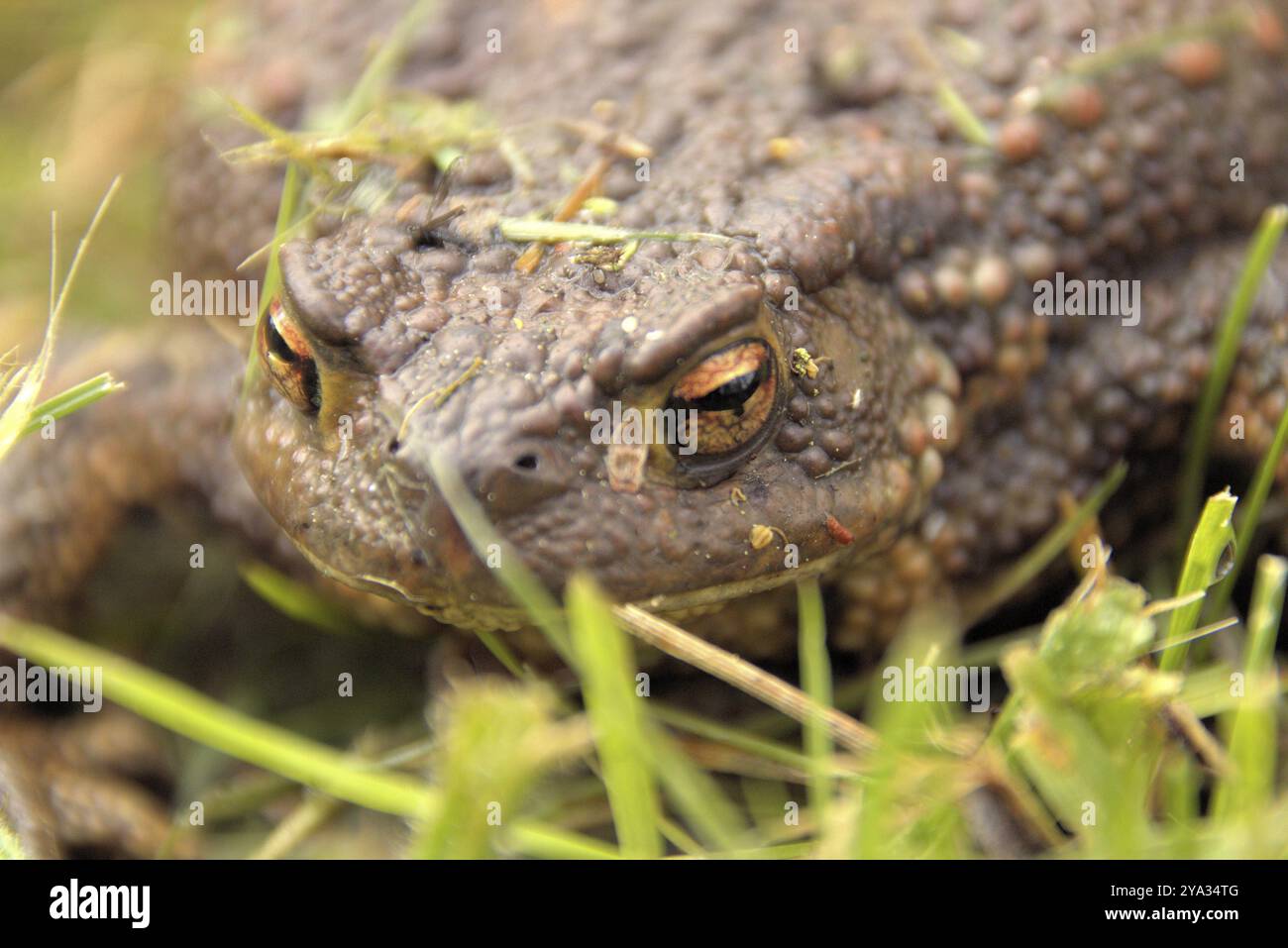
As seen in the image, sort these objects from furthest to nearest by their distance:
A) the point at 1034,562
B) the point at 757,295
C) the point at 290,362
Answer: the point at 1034,562, the point at 290,362, the point at 757,295

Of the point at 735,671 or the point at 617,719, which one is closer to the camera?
the point at 617,719

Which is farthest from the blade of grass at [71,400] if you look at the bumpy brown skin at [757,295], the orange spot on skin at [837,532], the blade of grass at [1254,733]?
the blade of grass at [1254,733]

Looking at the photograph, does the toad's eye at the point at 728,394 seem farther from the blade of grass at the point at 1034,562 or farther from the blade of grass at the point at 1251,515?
the blade of grass at the point at 1251,515

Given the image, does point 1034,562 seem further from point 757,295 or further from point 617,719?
point 617,719

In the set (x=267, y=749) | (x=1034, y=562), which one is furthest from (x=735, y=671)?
(x=1034, y=562)

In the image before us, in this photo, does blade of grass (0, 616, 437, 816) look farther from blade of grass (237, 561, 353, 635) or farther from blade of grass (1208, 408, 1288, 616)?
blade of grass (1208, 408, 1288, 616)

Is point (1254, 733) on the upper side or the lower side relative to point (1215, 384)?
lower
